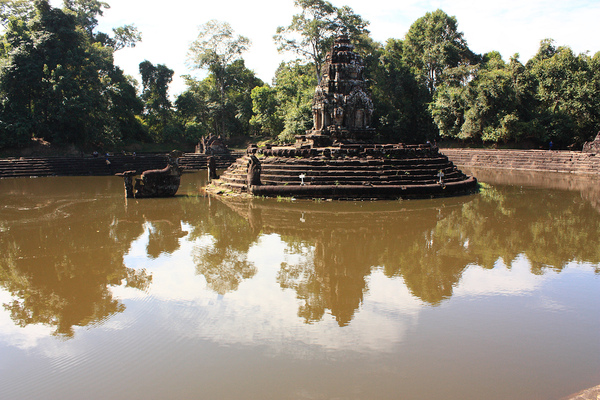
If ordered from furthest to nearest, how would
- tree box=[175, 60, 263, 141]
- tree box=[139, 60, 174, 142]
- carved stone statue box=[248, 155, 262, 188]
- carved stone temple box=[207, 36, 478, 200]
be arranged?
tree box=[139, 60, 174, 142] → tree box=[175, 60, 263, 141] → carved stone statue box=[248, 155, 262, 188] → carved stone temple box=[207, 36, 478, 200]

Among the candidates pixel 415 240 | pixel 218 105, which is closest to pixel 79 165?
pixel 218 105

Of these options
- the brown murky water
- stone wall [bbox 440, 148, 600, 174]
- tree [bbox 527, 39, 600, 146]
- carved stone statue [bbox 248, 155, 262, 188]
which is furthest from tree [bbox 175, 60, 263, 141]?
the brown murky water

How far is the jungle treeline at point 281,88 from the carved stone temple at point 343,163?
10.5 metres

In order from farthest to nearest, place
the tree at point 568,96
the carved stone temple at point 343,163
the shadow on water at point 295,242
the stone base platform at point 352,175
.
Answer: the tree at point 568,96 < the carved stone temple at point 343,163 < the stone base platform at point 352,175 < the shadow on water at point 295,242

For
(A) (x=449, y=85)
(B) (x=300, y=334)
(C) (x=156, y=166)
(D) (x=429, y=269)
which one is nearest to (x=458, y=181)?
(D) (x=429, y=269)

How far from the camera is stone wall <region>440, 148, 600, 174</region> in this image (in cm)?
1984

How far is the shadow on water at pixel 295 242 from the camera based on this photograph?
5383 mm

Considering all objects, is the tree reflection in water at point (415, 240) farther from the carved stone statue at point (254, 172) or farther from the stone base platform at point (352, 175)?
the carved stone statue at point (254, 172)

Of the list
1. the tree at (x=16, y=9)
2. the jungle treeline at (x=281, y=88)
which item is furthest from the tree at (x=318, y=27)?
the tree at (x=16, y=9)

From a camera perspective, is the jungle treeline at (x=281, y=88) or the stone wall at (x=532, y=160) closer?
the stone wall at (x=532, y=160)

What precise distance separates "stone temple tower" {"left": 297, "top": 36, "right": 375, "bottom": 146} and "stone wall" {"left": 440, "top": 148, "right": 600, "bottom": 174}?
10.7 m

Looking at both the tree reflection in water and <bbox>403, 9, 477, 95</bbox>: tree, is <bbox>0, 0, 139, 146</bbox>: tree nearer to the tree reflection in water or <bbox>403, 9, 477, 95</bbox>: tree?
the tree reflection in water

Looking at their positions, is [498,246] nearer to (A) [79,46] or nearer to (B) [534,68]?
(B) [534,68]

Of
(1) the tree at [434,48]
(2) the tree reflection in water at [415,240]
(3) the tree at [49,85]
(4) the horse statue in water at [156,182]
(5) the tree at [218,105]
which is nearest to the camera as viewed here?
(2) the tree reflection in water at [415,240]
